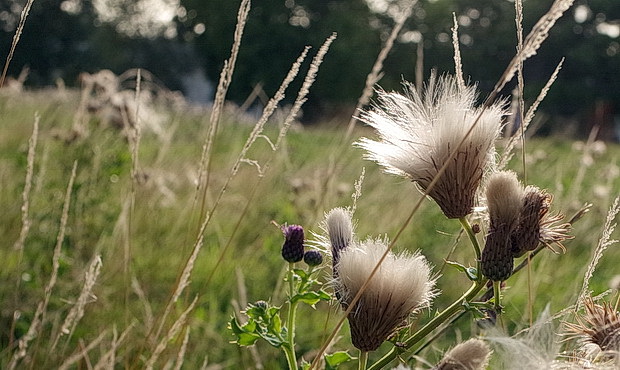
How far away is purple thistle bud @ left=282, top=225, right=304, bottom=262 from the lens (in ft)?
3.08

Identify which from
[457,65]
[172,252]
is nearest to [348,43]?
[172,252]

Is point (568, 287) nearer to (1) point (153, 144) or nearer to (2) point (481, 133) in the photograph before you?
(2) point (481, 133)

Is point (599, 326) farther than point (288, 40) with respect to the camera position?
No

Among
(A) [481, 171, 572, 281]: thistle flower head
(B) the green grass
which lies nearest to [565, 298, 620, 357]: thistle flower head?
(A) [481, 171, 572, 281]: thistle flower head

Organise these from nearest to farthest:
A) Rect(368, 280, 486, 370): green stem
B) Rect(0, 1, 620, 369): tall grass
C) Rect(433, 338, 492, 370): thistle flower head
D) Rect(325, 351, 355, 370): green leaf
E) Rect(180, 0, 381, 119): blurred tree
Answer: Rect(433, 338, 492, 370): thistle flower head
Rect(368, 280, 486, 370): green stem
Rect(325, 351, 355, 370): green leaf
Rect(0, 1, 620, 369): tall grass
Rect(180, 0, 381, 119): blurred tree

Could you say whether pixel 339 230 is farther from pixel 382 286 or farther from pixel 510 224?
pixel 510 224

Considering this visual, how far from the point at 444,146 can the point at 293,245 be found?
0.24 metres

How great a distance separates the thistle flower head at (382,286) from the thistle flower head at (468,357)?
0.46ft

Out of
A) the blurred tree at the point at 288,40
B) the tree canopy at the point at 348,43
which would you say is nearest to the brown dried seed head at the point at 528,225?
the tree canopy at the point at 348,43

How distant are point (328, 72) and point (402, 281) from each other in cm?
2915

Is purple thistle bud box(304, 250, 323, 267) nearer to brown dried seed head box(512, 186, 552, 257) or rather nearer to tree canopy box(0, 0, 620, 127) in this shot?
brown dried seed head box(512, 186, 552, 257)

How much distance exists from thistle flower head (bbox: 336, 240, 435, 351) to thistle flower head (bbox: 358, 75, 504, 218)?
0.11m

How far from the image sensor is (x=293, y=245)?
3.10ft

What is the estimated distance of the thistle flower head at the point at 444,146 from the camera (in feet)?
2.85
